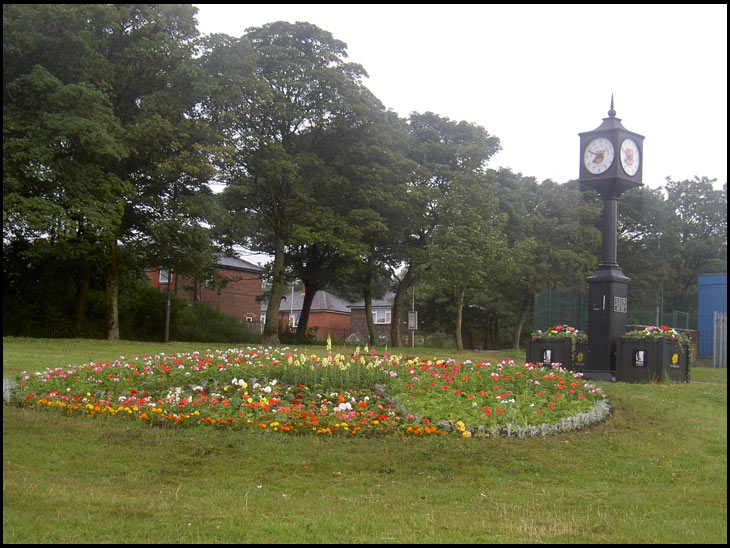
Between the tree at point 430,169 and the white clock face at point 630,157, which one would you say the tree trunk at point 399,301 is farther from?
the white clock face at point 630,157

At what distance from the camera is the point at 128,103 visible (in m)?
24.6

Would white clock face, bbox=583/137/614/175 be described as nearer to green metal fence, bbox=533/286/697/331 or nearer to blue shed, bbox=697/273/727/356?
green metal fence, bbox=533/286/697/331

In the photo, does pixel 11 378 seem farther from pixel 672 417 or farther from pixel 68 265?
pixel 68 265

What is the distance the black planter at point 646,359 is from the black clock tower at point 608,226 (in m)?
0.35

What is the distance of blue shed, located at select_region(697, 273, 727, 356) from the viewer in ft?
84.0

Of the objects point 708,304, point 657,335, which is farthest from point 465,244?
point 657,335

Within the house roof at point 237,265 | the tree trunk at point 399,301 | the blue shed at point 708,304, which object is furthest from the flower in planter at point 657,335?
the house roof at point 237,265

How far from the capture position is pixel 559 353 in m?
15.0

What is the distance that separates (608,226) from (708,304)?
53.5 feet

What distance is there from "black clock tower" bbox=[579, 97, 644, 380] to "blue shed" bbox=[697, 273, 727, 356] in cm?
1262

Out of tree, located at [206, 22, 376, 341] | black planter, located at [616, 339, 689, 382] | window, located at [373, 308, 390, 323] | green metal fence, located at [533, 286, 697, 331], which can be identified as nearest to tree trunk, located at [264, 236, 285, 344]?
tree, located at [206, 22, 376, 341]

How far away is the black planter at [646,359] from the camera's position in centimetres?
1392

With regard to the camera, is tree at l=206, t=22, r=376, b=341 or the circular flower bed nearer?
the circular flower bed

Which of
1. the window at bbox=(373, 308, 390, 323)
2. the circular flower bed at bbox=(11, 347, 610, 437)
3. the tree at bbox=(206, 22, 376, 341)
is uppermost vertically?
the tree at bbox=(206, 22, 376, 341)
